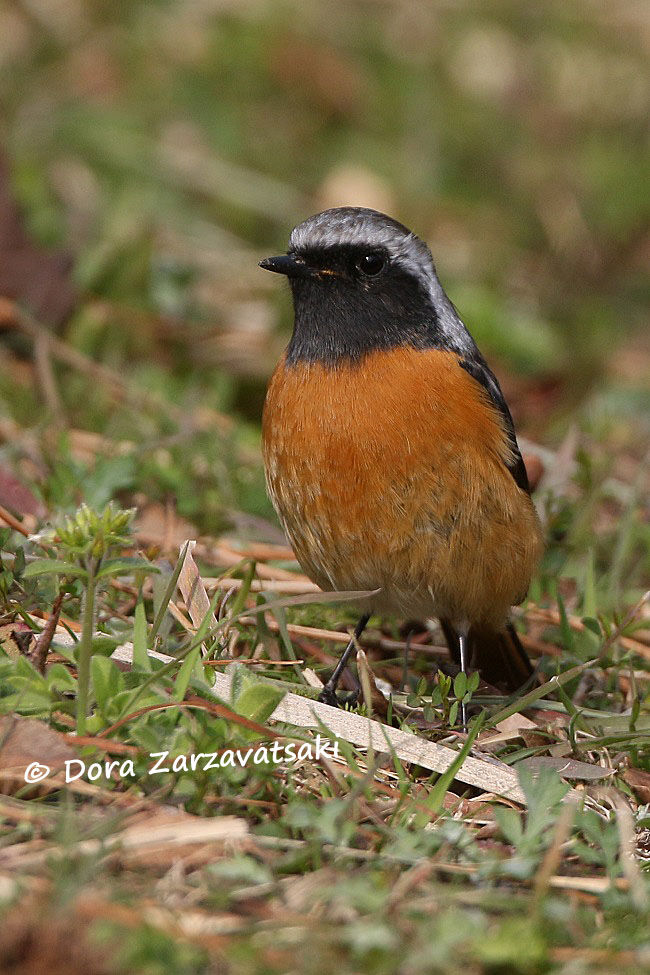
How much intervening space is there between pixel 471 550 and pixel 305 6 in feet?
31.9

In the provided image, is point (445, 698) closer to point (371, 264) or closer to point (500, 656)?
point (500, 656)

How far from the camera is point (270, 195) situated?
10.1 m

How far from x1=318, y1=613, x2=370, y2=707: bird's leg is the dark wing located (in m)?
0.87

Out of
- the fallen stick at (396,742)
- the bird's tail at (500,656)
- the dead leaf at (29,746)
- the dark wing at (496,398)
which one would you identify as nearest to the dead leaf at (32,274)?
the dark wing at (496,398)

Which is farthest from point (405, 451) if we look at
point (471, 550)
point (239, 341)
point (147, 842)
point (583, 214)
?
point (583, 214)

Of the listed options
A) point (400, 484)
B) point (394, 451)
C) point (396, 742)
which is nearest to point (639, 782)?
point (396, 742)

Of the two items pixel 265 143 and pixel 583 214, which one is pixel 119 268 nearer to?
pixel 265 143

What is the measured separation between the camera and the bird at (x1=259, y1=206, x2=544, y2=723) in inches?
178

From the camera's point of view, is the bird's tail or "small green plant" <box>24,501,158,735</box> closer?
"small green plant" <box>24,501,158,735</box>

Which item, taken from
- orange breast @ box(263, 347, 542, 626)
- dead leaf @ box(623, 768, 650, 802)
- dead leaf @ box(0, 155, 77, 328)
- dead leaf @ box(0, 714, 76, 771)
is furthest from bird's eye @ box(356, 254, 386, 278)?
dead leaf @ box(0, 155, 77, 328)

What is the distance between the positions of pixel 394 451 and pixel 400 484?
0.12 m

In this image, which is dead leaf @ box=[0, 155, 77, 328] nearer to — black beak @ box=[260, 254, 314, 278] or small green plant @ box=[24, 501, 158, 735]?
black beak @ box=[260, 254, 314, 278]

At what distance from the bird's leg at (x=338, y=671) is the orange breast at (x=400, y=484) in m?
0.24

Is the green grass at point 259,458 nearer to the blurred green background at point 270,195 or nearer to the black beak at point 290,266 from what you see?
the blurred green background at point 270,195
